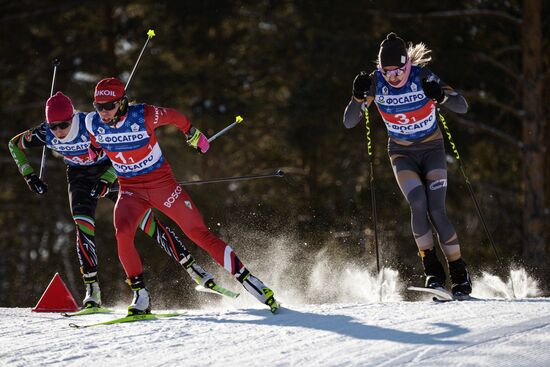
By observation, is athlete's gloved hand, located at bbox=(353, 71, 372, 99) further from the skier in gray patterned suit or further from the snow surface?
the snow surface

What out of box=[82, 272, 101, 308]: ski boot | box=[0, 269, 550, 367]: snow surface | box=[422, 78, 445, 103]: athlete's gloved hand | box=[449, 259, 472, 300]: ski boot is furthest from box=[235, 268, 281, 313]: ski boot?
box=[422, 78, 445, 103]: athlete's gloved hand

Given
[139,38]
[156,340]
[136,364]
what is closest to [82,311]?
[156,340]

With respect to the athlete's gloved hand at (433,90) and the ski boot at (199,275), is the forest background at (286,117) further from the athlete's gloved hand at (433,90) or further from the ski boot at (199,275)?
the athlete's gloved hand at (433,90)

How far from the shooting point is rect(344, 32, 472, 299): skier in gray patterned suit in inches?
251

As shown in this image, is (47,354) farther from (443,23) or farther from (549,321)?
(443,23)

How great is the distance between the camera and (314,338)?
205 inches

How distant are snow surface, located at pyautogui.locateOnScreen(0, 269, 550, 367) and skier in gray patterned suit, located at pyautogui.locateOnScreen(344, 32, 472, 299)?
16.5 inches

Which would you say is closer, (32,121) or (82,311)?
(82,311)

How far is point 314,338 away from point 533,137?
972 centimetres

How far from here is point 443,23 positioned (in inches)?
592

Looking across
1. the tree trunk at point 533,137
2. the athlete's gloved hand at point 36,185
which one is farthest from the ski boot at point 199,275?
the tree trunk at point 533,137

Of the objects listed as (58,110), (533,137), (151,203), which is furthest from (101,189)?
(533,137)

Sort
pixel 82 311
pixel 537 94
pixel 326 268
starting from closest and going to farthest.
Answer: pixel 82 311, pixel 326 268, pixel 537 94

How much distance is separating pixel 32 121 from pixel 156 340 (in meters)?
15.1
